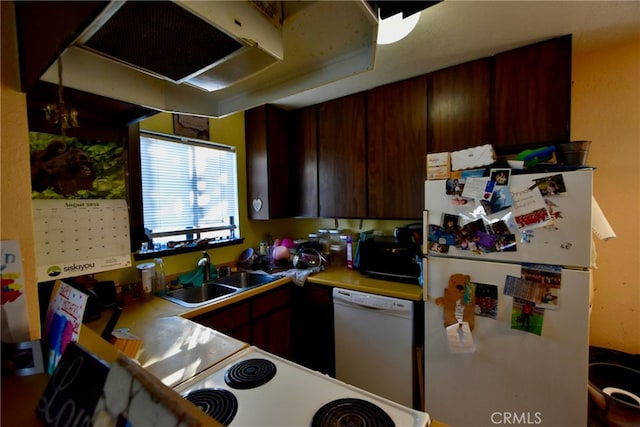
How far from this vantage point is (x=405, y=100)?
1.97m

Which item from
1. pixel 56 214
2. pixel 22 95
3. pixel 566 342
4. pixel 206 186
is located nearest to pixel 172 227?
pixel 206 186

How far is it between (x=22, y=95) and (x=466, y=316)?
6.06 ft

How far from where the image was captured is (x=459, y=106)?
1781 mm

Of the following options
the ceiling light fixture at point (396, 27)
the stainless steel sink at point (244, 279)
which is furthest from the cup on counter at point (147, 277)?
the ceiling light fixture at point (396, 27)

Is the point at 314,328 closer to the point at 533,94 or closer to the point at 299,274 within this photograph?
the point at 299,274

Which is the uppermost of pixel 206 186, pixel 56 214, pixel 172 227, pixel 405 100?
pixel 405 100

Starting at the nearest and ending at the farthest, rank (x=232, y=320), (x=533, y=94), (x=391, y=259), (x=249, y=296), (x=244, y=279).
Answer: (x=533, y=94) < (x=232, y=320) < (x=249, y=296) < (x=391, y=259) < (x=244, y=279)

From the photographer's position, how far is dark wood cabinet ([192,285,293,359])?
1.64m

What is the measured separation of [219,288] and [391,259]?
1.34 m

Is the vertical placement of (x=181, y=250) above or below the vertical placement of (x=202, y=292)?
above

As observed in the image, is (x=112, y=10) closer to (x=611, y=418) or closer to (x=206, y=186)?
(x=206, y=186)

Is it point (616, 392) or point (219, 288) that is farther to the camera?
point (219, 288)

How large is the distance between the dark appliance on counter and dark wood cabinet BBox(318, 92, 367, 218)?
30cm

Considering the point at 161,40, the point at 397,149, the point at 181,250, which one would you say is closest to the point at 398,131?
the point at 397,149
